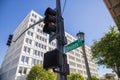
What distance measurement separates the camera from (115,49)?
1722 cm

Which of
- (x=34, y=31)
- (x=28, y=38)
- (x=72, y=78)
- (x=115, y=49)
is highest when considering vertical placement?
(x=34, y=31)

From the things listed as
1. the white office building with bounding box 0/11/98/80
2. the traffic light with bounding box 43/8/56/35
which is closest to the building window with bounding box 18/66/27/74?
the white office building with bounding box 0/11/98/80

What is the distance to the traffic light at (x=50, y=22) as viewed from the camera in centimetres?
426

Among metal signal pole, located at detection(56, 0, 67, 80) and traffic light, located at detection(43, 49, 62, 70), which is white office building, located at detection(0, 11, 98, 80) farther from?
traffic light, located at detection(43, 49, 62, 70)

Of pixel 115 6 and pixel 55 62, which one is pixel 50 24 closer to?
pixel 55 62

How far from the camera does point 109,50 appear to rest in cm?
1773

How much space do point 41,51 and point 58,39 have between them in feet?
136

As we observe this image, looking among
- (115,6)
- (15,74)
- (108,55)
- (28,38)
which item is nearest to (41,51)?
(28,38)

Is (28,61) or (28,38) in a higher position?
(28,38)

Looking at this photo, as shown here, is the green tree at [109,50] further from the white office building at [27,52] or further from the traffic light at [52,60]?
the white office building at [27,52]

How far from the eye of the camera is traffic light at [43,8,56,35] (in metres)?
4.26

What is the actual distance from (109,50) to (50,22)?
15362 mm

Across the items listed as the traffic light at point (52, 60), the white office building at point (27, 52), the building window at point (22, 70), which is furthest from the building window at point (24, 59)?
the traffic light at point (52, 60)

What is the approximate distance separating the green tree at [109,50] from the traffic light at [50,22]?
48.1ft
